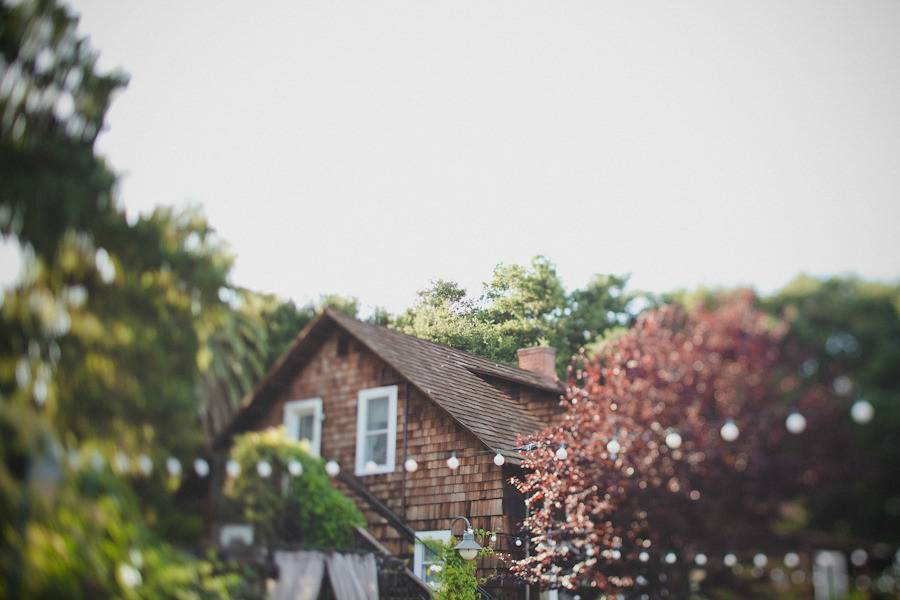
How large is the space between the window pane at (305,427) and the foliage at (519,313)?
912 centimetres

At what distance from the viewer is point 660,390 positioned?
33.1ft

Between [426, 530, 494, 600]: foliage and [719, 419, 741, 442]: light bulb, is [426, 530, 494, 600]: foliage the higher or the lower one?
the lower one

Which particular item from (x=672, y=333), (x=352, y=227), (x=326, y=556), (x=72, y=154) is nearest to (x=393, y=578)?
(x=326, y=556)

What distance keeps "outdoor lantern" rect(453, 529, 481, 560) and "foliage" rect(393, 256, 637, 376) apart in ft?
26.3

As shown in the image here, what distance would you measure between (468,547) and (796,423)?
5.71 metres

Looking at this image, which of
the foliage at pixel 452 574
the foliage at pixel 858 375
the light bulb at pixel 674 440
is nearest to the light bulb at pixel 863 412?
the foliage at pixel 858 375

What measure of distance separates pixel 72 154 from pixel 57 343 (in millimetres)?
2137

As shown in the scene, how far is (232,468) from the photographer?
9.24m

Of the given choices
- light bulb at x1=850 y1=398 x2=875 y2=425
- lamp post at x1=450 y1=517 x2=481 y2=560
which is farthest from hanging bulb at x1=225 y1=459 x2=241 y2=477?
light bulb at x1=850 y1=398 x2=875 y2=425

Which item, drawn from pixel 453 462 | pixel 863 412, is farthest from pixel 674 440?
pixel 453 462

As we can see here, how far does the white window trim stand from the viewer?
35.4 ft

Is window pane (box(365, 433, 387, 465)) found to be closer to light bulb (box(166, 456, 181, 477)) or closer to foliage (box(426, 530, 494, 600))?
foliage (box(426, 530, 494, 600))

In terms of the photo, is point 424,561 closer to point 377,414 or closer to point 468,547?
point 468,547

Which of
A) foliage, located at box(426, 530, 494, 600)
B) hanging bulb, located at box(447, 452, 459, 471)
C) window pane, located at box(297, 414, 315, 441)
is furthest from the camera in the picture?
hanging bulb, located at box(447, 452, 459, 471)
